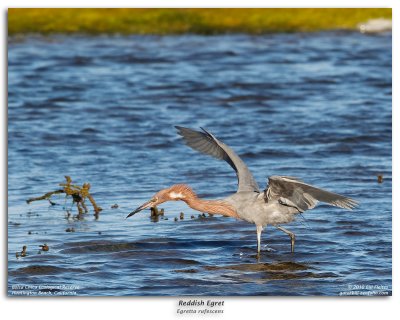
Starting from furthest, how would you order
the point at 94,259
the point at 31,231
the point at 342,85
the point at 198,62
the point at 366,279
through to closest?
the point at 198,62 → the point at 342,85 → the point at 31,231 → the point at 94,259 → the point at 366,279

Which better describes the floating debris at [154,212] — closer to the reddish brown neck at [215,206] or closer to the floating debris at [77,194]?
the floating debris at [77,194]

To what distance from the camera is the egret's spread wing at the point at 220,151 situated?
1064cm

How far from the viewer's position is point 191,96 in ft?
63.4

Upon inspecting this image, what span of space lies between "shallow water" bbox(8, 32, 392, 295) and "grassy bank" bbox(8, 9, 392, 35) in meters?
0.39

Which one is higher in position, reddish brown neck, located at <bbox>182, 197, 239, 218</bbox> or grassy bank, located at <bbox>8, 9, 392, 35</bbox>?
grassy bank, located at <bbox>8, 9, 392, 35</bbox>

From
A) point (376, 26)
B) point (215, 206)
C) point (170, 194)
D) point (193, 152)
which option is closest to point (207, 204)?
point (215, 206)

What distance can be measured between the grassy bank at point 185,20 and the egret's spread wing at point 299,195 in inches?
491

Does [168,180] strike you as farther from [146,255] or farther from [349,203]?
[349,203]

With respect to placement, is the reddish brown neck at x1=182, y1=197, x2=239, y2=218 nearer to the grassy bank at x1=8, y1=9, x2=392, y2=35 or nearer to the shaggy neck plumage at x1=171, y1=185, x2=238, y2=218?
the shaggy neck plumage at x1=171, y1=185, x2=238, y2=218

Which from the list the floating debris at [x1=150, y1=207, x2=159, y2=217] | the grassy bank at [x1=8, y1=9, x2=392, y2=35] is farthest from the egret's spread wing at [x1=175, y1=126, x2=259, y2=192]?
the grassy bank at [x1=8, y1=9, x2=392, y2=35]

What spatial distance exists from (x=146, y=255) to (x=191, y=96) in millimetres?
9131

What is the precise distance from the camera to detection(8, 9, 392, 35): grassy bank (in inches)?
875

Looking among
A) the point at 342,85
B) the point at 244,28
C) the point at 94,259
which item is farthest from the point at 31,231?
the point at 244,28

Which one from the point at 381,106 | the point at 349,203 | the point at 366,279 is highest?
the point at 381,106
